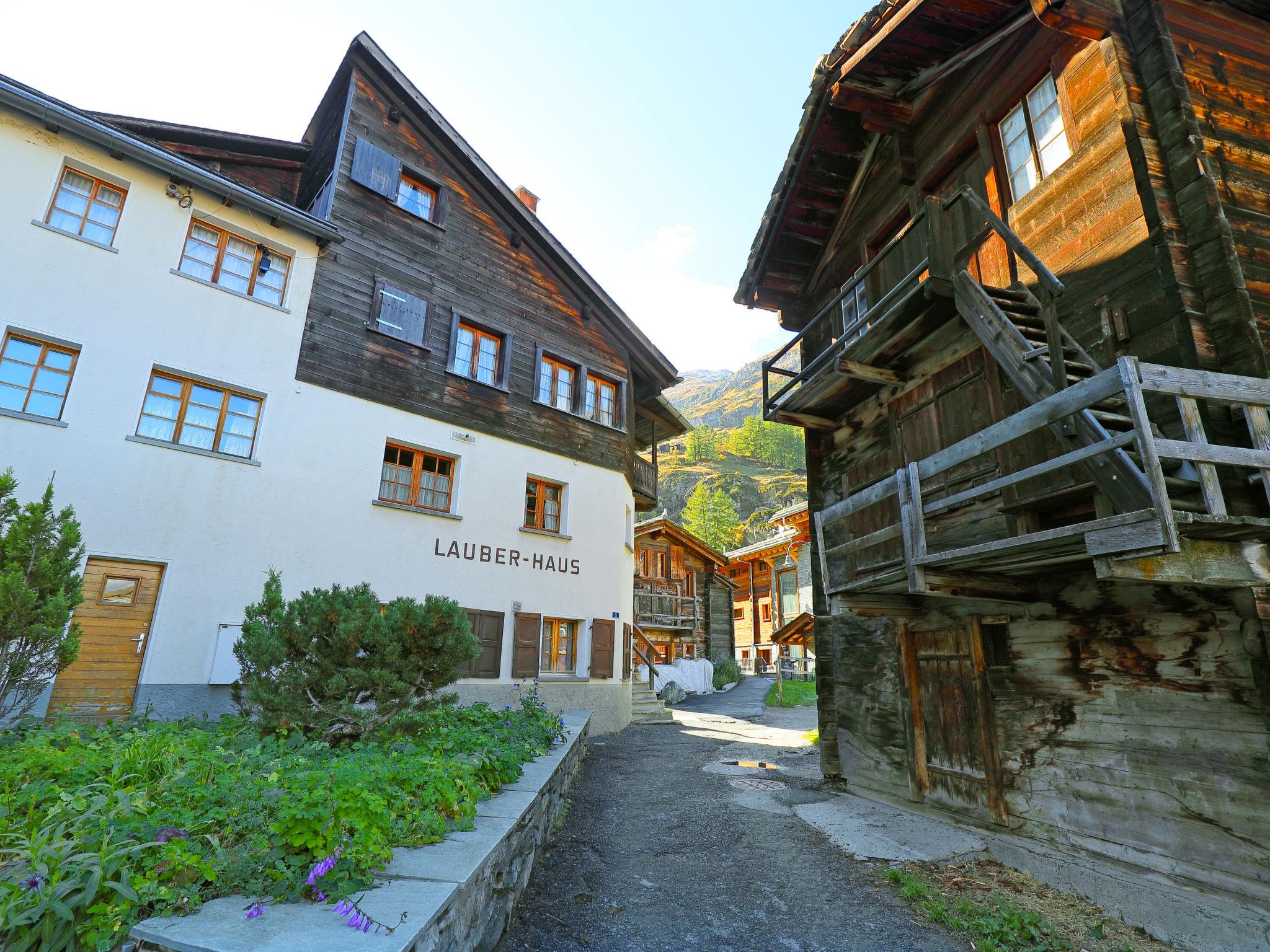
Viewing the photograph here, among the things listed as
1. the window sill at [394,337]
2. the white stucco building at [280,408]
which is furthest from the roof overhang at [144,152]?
the window sill at [394,337]

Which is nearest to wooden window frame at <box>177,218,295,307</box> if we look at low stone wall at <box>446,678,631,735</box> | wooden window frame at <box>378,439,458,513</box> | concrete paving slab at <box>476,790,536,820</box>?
wooden window frame at <box>378,439,458,513</box>

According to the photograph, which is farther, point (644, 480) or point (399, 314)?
point (644, 480)

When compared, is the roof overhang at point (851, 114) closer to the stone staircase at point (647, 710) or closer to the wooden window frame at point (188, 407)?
the wooden window frame at point (188, 407)

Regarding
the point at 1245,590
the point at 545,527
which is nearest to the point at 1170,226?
the point at 1245,590

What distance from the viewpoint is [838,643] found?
9.83 meters

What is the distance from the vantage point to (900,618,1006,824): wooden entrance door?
267 inches

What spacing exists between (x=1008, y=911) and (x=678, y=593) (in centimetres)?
2532

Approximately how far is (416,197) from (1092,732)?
15980 millimetres

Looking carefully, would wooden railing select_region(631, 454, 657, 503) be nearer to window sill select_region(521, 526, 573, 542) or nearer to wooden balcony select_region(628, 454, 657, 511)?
wooden balcony select_region(628, 454, 657, 511)

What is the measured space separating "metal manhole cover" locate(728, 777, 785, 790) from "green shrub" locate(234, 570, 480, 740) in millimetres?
5387

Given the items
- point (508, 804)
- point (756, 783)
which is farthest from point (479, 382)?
point (508, 804)

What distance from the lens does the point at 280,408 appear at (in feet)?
38.3

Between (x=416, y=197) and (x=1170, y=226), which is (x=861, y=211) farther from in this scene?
(x=416, y=197)

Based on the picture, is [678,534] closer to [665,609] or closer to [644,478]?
[665,609]
